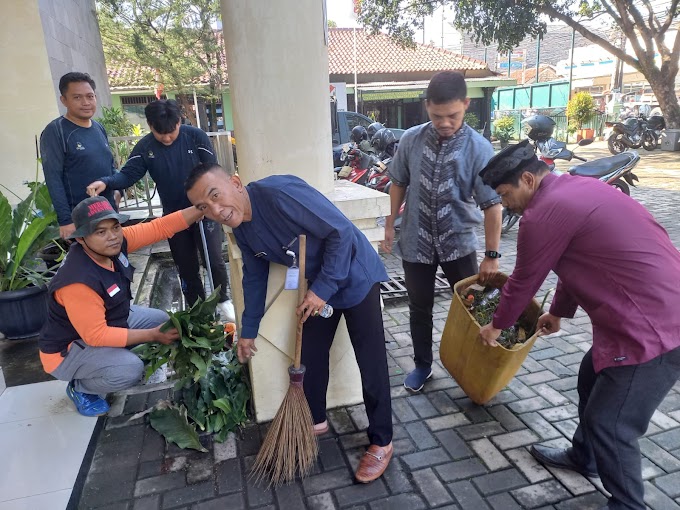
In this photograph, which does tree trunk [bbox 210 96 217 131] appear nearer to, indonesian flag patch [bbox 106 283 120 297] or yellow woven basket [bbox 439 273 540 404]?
indonesian flag patch [bbox 106 283 120 297]

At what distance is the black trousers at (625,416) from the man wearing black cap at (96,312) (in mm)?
2012

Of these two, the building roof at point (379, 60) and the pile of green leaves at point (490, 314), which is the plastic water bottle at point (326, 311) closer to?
the pile of green leaves at point (490, 314)

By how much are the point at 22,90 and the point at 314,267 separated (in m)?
6.00

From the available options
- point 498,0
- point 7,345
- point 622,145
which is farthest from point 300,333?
point 622,145

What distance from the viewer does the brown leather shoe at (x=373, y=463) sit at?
89.7 inches

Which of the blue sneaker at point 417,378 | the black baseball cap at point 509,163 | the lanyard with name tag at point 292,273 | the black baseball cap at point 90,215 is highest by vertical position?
the black baseball cap at point 509,163

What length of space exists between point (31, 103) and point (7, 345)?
3932 mm

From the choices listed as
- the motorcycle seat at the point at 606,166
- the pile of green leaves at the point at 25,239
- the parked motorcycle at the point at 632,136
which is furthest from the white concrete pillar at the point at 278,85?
the parked motorcycle at the point at 632,136

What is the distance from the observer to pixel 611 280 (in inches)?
69.7

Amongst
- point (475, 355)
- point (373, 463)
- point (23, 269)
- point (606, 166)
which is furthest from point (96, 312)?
point (606, 166)

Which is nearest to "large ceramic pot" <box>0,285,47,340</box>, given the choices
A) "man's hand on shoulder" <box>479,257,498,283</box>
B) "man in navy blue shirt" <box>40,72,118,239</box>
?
"man in navy blue shirt" <box>40,72,118,239</box>

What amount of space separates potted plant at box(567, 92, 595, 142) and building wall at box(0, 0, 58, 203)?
1860 cm

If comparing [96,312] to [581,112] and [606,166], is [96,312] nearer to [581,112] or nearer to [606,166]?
[606,166]

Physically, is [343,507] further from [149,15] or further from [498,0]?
[149,15]
